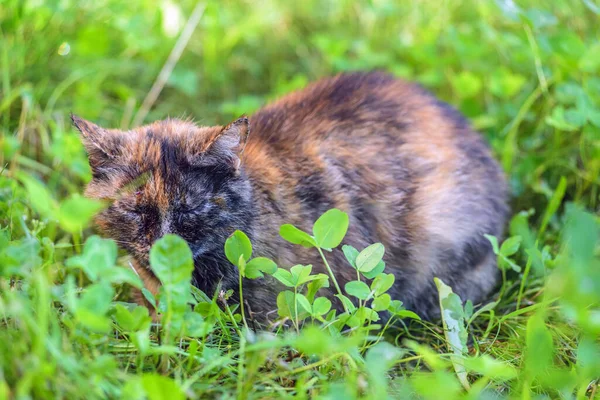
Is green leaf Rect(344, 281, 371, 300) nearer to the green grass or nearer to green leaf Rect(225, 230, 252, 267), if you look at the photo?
the green grass

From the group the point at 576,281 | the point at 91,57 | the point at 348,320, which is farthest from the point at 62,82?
the point at 576,281

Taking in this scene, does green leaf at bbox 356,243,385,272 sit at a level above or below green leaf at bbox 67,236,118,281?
below

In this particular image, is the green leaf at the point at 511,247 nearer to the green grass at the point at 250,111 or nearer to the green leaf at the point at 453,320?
the green grass at the point at 250,111

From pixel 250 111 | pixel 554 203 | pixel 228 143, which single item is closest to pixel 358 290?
pixel 228 143

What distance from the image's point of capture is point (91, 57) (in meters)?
3.39

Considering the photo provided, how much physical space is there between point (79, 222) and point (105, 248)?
145mm

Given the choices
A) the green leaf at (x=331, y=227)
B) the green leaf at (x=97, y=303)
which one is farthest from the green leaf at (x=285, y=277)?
the green leaf at (x=97, y=303)

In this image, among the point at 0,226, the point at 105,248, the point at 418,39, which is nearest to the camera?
the point at 105,248

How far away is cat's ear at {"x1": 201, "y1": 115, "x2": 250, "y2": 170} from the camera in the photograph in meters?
1.96

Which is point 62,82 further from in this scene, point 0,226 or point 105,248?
point 105,248

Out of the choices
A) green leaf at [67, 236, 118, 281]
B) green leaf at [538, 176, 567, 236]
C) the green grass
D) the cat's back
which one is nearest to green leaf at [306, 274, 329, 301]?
the green grass

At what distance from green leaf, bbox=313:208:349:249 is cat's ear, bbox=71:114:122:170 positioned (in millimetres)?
738

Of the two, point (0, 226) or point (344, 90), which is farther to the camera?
point (344, 90)

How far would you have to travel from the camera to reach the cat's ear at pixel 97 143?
2039mm
